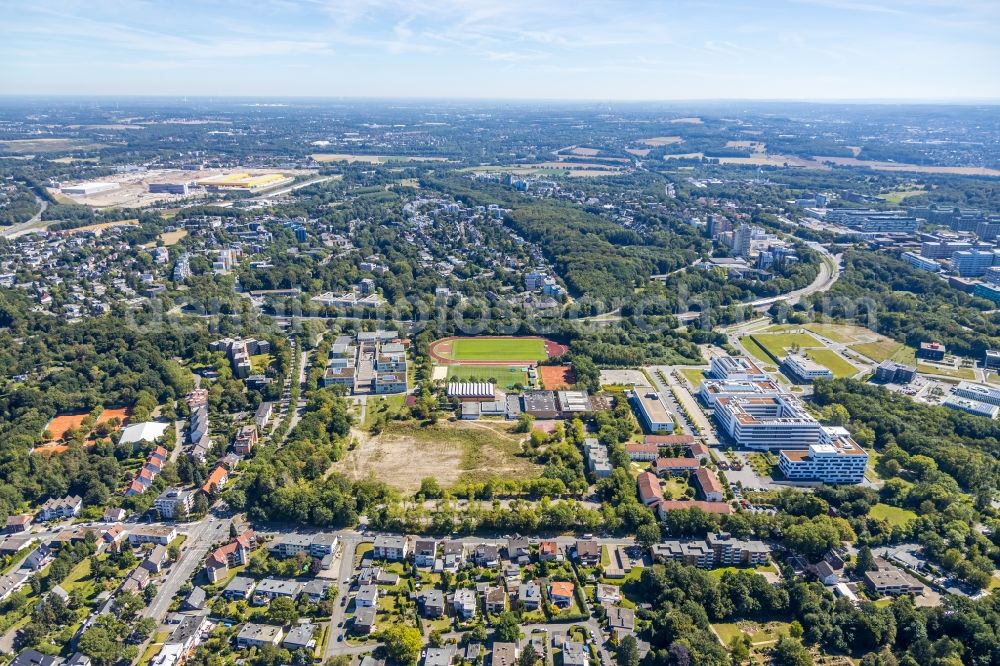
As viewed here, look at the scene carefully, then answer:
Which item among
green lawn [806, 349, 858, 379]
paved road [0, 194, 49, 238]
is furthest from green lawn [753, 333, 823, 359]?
paved road [0, 194, 49, 238]

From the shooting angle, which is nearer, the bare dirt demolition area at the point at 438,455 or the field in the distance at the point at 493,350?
the bare dirt demolition area at the point at 438,455

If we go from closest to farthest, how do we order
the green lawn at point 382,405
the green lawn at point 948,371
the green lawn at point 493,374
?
the green lawn at point 382,405, the green lawn at point 493,374, the green lawn at point 948,371

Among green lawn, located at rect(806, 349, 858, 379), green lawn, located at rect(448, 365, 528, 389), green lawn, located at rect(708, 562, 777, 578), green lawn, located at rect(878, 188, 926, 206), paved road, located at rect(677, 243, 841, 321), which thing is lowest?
green lawn, located at rect(708, 562, 777, 578)

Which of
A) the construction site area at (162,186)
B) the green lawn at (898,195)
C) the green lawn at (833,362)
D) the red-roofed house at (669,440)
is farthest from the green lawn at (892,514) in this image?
the construction site area at (162,186)

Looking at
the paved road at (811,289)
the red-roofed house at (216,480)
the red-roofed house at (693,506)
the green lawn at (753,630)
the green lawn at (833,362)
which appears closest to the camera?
the green lawn at (753,630)

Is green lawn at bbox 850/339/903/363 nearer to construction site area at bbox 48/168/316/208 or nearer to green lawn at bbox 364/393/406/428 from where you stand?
green lawn at bbox 364/393/406/428

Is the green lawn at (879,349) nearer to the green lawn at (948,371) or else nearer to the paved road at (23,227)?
the green lawn at (948,371)

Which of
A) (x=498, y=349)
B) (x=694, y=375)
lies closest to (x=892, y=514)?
(x=694, y=375)

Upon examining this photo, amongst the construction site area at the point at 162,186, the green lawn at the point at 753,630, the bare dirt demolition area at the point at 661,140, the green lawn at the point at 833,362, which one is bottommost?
the green lawn at the point at 753,630
